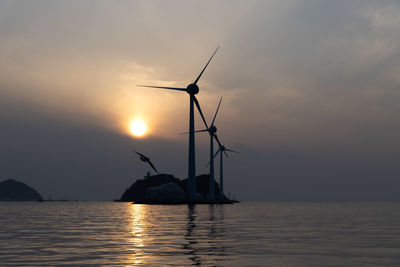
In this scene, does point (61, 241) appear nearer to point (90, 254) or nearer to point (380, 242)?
point (90, 254)

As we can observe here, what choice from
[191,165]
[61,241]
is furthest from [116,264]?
[191,165]

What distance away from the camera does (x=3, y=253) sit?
3656 cm

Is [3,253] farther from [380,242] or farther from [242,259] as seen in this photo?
[380,242]

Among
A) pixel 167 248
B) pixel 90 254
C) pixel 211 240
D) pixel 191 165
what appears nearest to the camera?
pixel 90 254

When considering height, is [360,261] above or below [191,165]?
below

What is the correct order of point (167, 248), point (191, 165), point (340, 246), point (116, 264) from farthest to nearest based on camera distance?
point (191, 165) → point (340, 246) → point (167, 248) → point (116, 264)

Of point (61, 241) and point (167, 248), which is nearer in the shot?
point (167, 248)

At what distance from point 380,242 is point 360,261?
1613 centimetres

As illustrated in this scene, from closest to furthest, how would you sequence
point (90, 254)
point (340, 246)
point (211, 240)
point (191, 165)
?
point (90, 254)
point (340, 246)
point (211, 240)
point (191, 165)

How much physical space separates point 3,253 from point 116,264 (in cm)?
1154

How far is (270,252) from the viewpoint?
36.8 meters

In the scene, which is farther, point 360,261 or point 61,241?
point 61,241

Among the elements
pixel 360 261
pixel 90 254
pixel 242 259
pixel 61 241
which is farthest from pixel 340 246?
pixel 61 241

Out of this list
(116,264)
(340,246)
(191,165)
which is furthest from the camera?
(191,165)
